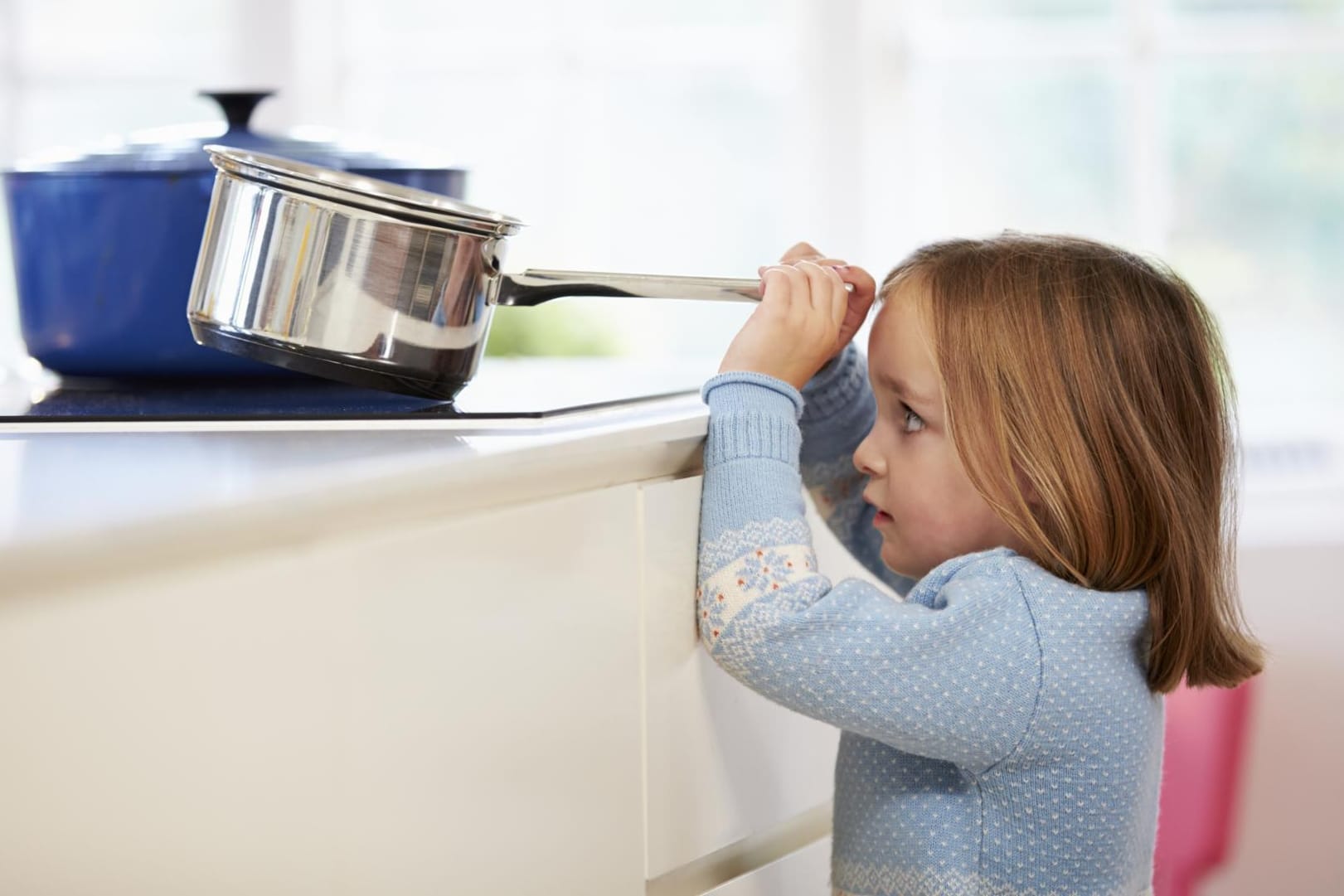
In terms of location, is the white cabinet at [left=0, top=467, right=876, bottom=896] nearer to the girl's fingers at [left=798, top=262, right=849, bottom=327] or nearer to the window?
the girl's fingers at [left=798, top=262, right=849, bottom=327]

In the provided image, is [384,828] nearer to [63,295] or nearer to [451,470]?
[451,470]

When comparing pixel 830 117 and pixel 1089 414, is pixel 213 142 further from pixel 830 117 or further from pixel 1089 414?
pixel 830 117

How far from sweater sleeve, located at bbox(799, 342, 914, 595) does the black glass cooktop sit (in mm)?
95

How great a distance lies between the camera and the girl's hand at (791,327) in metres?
0.74

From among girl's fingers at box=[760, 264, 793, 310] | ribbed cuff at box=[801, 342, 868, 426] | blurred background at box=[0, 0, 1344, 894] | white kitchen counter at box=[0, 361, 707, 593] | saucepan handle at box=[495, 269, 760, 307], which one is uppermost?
blurred background at box=[0, 0, 1344, 894]

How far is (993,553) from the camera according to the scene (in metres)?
0.75

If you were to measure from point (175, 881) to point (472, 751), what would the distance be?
14cm

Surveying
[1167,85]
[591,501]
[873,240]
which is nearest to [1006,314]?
[591,501]

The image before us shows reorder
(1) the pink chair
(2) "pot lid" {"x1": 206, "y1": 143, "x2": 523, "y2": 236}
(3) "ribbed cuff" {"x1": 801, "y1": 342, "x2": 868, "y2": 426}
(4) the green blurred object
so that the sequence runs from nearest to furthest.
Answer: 1. (2) "pot lid" {"x1": 206, "y1": 143, "x2": 523, "y2": 236}
2. (3) "ribbed cuff" {"x1": 801, "y1": 342, "x2": 868, "y2": 426}
3. (1) the pink chair
4. (4) the green blurred object

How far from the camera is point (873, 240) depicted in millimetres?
2029

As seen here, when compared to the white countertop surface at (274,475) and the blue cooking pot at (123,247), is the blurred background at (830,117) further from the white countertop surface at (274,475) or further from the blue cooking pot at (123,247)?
the white countertop surface at (274,475)

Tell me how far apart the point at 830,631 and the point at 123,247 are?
48 cm

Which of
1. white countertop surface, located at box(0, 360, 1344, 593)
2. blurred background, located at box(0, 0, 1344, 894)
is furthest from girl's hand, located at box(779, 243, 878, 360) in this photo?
blurred background, located at box(0, 0, 1344, 894)

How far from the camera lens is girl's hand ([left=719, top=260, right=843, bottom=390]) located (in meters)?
0.74
